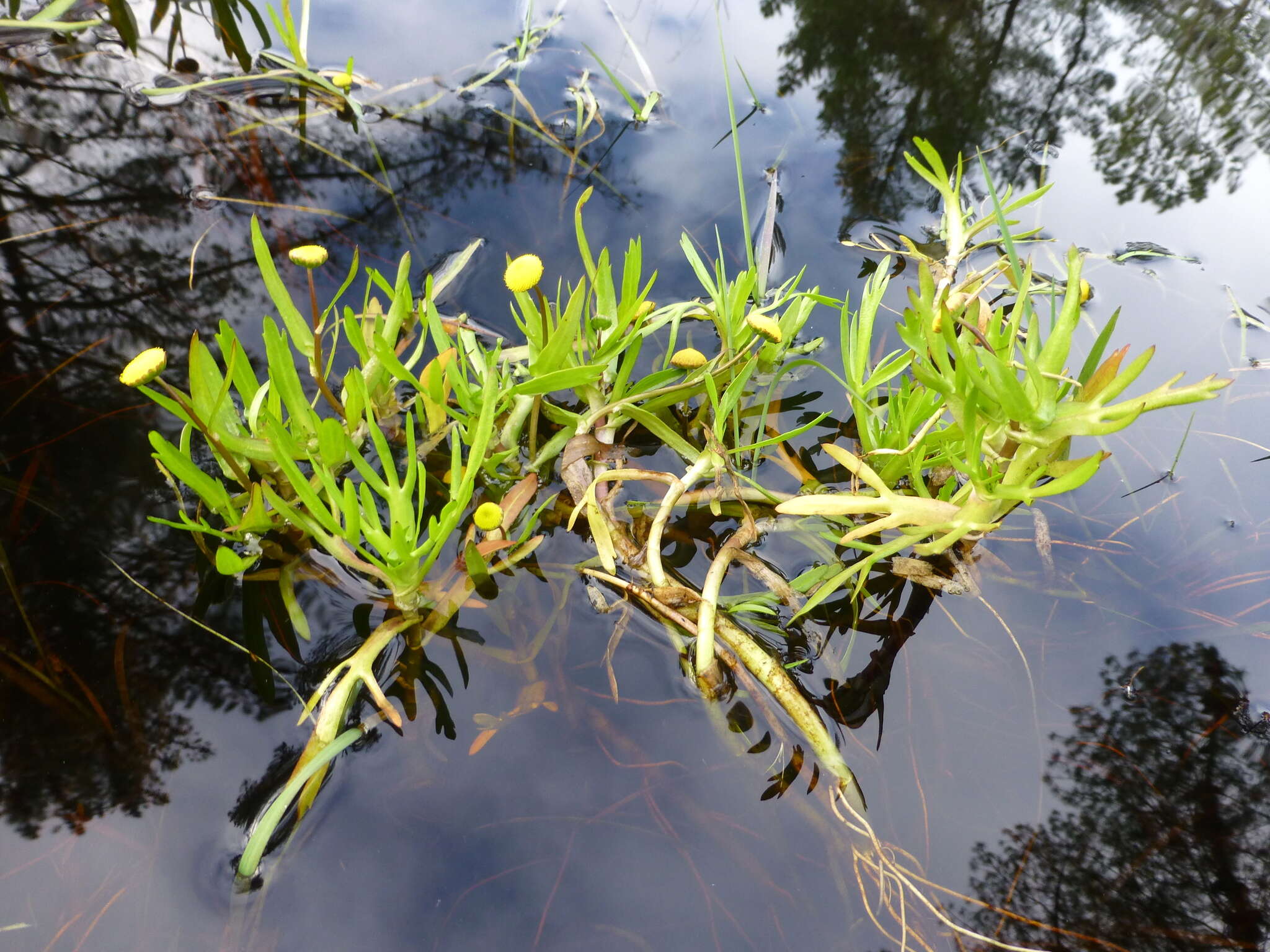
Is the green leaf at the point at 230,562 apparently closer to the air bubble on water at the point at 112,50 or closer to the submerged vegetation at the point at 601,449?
the submerged vegetation at the point at 601,449

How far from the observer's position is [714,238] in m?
2.15

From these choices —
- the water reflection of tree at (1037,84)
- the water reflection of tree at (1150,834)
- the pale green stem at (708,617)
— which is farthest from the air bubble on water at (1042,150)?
the pale green stem at (708,617)

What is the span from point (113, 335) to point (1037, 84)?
3.23m

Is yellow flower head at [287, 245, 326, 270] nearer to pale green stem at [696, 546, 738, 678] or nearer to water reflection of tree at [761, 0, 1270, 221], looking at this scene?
pale green stem at [696, 546, 738, 678]

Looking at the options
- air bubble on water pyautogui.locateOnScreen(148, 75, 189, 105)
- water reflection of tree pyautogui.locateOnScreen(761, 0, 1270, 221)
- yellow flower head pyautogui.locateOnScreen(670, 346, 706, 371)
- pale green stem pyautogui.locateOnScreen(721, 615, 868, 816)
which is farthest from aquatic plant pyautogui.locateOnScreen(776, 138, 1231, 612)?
air bubble on water pyautogui.locateOnScreen(148, 75, 189, 105)

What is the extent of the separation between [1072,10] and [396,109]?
2.89 m

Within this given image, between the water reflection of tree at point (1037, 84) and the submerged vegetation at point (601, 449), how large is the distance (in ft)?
2.71

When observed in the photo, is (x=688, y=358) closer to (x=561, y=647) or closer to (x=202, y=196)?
(x=561, y=647)

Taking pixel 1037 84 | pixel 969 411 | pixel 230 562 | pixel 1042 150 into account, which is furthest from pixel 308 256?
pixel 1037 84

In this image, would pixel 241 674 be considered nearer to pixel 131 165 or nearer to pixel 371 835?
pixel 371 835

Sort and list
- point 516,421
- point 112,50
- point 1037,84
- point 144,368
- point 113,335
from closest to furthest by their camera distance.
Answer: point 144,368
point 516,421
point 113,335
point 112,50
point 1037,84

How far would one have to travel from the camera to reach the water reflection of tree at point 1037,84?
8.30ft

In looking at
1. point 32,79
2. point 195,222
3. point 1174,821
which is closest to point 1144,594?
point 1174,821

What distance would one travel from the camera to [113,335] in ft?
5.78
